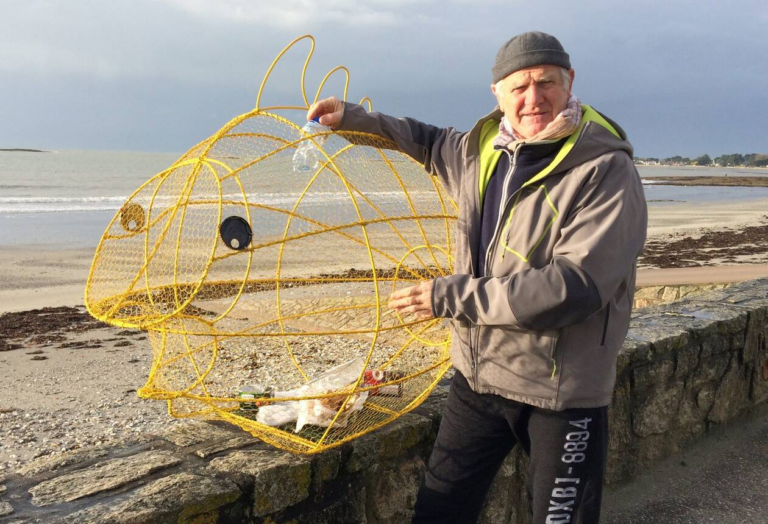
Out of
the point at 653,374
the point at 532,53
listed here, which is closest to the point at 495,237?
the point at 532,53

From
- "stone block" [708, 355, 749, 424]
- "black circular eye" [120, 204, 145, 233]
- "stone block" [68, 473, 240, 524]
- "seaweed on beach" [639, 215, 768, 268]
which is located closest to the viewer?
"stone block" [68, 473, 240, 524]

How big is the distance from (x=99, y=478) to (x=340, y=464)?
69 cm

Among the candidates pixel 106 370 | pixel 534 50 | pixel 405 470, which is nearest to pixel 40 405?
pixel 106 370

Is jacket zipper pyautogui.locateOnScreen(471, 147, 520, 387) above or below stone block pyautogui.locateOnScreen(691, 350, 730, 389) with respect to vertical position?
above

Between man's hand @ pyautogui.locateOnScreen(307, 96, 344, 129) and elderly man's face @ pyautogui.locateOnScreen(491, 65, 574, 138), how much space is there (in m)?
0.64

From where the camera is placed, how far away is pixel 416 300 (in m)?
1.77

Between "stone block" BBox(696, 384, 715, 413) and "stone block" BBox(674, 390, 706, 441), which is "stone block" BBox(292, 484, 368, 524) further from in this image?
"stone block" BBox(696, 384, 715, 413)

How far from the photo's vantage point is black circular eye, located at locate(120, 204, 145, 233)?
2.49 metres

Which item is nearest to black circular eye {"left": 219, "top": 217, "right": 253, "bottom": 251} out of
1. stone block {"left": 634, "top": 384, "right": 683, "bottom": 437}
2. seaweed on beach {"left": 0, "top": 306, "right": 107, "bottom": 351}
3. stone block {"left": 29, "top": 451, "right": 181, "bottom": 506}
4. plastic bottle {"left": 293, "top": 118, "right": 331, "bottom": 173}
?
plastic bottle {"left": 293, "top": 118, "right": 331, "bottom": 173}

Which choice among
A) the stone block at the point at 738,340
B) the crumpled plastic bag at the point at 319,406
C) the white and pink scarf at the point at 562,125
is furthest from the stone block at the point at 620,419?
the white and pink scarf at the point at 562,125

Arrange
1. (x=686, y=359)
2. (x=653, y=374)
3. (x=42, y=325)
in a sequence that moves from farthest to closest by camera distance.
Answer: (x=42, y=325), (x=686, y=359), (x=653, y=374)

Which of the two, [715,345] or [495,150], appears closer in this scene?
[495,150]

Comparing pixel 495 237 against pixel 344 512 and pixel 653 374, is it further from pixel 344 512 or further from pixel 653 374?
pixel 653 374

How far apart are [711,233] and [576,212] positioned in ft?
56.2
